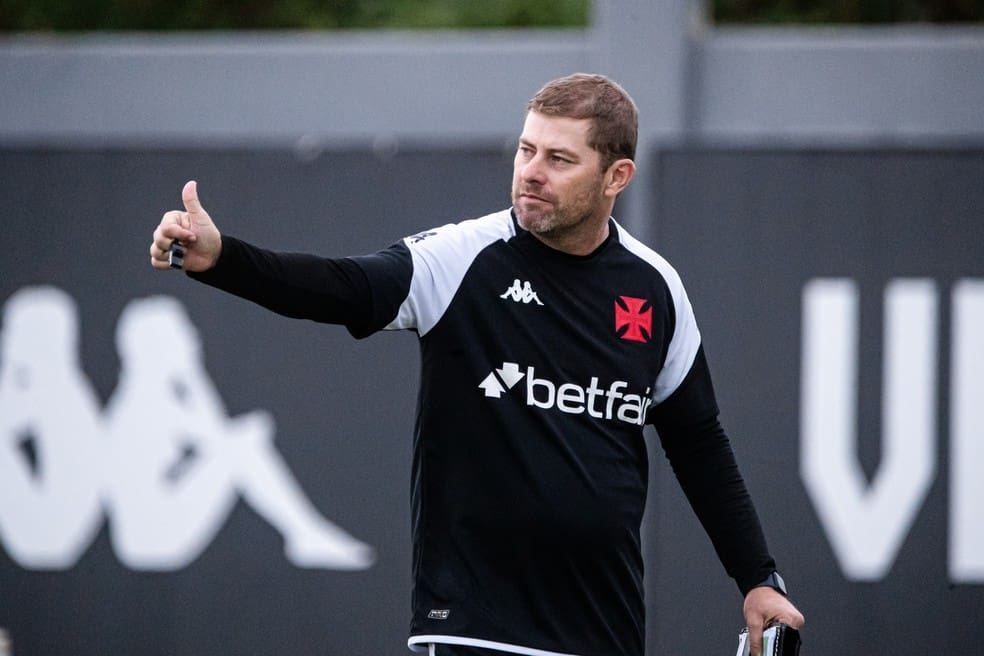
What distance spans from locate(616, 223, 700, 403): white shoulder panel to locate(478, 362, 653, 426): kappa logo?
0.73 feet

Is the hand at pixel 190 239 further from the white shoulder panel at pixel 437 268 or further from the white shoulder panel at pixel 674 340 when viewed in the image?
the white shoulder panel at pixel 674 340

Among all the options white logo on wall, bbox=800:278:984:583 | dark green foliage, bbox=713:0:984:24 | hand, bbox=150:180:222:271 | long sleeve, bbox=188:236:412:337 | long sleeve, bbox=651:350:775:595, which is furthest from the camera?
dark green foliage, bbox=713:0:984:24

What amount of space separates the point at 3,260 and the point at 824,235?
4.11 meters

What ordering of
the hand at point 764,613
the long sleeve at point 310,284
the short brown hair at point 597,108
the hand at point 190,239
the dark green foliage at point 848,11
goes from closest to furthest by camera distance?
the hand at point 190,239
the long sleeve at point 310,284
the short brown hair at point 597,108
the hand at point 764,613
the dark green foliage at point 848,11

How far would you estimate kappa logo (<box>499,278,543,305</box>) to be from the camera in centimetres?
322

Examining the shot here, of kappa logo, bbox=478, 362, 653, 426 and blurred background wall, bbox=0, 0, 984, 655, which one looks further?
blurred background wall, bbox=0, 0, 984, 655

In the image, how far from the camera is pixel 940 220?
611cm

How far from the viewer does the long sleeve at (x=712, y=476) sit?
3488 mm

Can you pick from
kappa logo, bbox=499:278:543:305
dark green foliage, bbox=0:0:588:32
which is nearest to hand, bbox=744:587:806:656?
kappa logo, bbox=499:278:543:305

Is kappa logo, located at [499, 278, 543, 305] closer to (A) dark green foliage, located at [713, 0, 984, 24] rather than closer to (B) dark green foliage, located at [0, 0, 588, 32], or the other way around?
(A) dark green foliage, located at [713, 0, 984, 24]

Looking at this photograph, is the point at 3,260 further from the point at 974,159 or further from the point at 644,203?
the point at 974,159

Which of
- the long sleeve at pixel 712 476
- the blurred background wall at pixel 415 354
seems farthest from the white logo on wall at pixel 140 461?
the long sleeve at pixel 712 476

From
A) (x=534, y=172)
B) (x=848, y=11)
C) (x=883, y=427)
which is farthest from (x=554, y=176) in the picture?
(x=848, y=11)

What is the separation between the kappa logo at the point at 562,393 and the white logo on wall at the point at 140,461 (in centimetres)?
338
